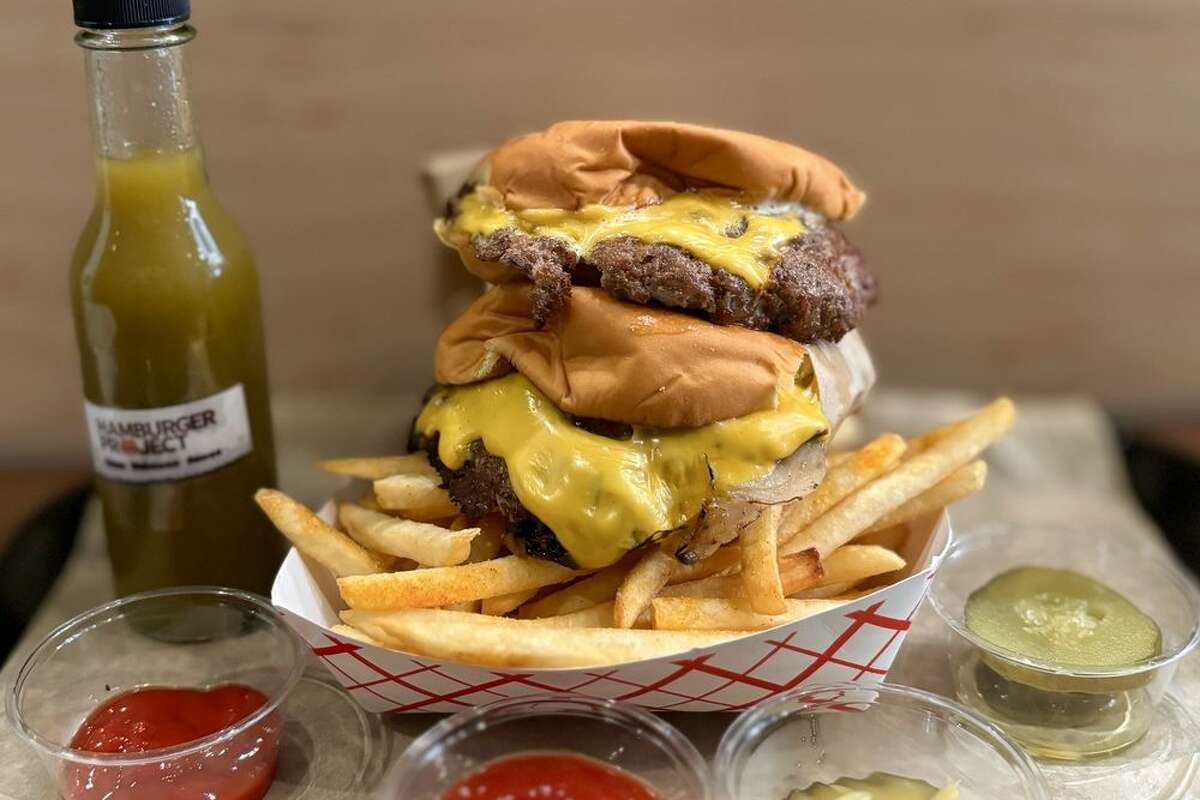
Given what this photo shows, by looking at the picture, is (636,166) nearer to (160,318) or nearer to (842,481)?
(842,481)

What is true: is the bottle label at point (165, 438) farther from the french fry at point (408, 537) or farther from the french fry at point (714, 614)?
the french fry at point (714, 614)

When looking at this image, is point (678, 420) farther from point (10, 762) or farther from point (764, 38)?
point (764, 38)

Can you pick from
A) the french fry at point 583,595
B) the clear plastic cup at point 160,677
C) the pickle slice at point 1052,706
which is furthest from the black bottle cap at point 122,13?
the pickle slice at point 1052,706

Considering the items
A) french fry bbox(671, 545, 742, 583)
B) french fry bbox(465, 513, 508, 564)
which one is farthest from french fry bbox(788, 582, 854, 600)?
french fry bbox(465, 513, 508, 564)

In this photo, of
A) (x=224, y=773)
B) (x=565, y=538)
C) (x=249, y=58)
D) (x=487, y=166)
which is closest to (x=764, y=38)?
(x=487, y=166)

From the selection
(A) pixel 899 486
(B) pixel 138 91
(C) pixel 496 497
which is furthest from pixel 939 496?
(B) pixel 138 91
